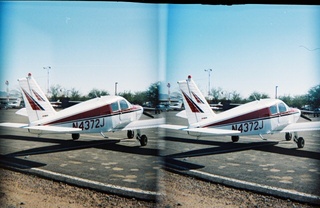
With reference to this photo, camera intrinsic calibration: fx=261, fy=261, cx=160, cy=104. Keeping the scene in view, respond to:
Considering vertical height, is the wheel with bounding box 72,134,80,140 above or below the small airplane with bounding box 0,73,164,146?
below

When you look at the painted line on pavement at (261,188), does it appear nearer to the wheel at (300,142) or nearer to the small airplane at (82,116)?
the wheel at (300,142)

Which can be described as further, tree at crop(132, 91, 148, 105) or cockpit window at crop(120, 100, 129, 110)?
cockpit window at crop(120, 100, 129, 110)

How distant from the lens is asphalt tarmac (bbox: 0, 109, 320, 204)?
10.4ft

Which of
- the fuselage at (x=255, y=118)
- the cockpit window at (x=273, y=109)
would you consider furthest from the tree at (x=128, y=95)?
the cockpit window at (x=273, y=109)

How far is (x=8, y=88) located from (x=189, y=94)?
2.47 m

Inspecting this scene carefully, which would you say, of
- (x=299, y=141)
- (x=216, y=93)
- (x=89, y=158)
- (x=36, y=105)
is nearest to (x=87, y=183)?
(x=89, y=158)

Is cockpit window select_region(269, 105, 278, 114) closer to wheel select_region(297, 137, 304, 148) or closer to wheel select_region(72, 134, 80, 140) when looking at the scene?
wheel select_region(297, 137, 304, 148)

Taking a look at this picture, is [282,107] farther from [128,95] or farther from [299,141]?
[128,95]

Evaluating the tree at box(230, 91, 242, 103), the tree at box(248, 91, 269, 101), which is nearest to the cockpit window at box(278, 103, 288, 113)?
the tree at box(248, 91, 269, 101)

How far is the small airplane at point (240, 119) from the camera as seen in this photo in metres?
3.54

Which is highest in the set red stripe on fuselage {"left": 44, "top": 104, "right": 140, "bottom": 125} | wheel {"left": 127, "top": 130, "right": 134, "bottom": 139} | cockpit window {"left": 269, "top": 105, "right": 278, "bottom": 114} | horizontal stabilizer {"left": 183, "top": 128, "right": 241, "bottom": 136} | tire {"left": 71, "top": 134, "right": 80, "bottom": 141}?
cockpit window {"left": 269, "top": 105, "right": 278, "bottom": 114}

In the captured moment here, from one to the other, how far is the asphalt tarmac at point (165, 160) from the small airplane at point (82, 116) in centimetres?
14

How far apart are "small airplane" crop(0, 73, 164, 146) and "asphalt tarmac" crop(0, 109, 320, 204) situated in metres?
0.14

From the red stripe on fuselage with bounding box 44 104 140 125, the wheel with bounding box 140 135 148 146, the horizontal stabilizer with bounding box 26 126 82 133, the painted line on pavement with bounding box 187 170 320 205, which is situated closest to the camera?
the painted line on pavement with bounding box 187 170 320 205
